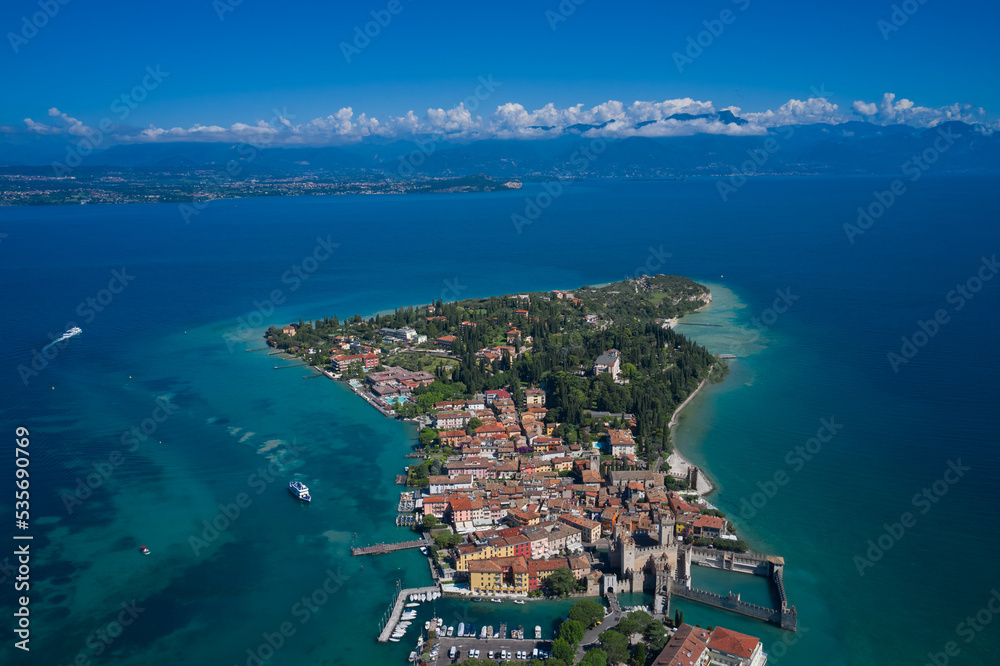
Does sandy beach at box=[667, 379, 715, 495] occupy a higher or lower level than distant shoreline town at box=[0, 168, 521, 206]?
lower

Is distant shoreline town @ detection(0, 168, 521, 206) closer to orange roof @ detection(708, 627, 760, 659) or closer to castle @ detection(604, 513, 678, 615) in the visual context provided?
castle @ detection(604, 513, 678, 615)

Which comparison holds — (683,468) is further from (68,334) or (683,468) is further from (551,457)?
(68,334)

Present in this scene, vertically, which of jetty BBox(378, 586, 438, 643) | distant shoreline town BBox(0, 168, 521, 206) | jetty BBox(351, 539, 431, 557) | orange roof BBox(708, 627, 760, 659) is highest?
distant shoreline town BBox(0, 168, 521, 206)

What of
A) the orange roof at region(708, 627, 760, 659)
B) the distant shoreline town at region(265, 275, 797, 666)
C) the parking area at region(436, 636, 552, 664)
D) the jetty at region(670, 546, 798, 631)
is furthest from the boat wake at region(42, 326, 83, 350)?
the orange roof at region(708, 627, 760, 659)

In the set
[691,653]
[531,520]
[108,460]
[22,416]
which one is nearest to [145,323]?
[22,416]

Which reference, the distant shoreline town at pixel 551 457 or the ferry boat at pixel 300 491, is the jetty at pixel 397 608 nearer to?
the distant shoreline town at pixel 551 457

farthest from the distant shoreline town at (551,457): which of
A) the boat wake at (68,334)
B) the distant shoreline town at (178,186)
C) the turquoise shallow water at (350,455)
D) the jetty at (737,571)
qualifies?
the distant shoreline town at (178,186)

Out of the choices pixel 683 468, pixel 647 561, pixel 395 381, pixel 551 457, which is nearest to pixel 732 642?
pixel 647 561

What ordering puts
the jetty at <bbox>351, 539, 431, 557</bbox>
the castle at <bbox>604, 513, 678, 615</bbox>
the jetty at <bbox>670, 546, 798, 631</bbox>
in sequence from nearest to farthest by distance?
1. the jetty at <bbox>670, 546, 798, 631</bbox>
2. the castle at <bbox>604, 513, 678, 615</bbox>
3. the jetty at <bbox>351, 539, 431, 557</bbox>
